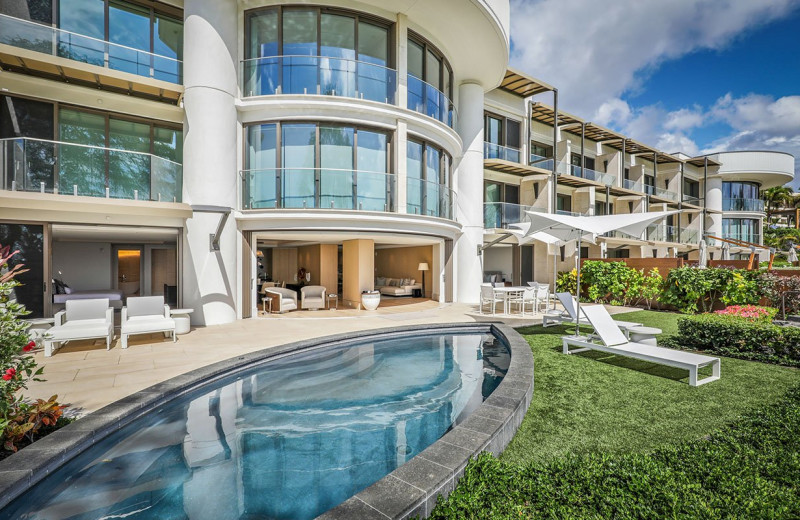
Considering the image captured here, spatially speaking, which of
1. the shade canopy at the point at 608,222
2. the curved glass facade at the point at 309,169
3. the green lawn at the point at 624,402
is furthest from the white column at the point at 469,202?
the green lawn at the point at 624,402

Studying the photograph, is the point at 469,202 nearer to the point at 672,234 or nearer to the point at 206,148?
the point at 206,148

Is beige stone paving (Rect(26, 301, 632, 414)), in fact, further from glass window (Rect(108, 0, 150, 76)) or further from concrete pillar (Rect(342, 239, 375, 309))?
glass window (Rect(108, 0, 150, 76))

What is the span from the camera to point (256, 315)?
11.8 metres

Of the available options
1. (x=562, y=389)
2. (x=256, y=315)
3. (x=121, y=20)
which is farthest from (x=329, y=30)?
(x=562, y=389)

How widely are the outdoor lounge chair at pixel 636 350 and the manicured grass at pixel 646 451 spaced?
24cm

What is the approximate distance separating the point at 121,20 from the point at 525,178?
17.6 metres

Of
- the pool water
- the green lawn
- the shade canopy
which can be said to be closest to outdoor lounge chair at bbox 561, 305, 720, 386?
the green lawn

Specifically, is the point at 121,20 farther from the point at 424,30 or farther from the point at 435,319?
the point at 435,319

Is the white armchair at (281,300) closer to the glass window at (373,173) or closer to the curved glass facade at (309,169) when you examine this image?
the curved glass facade at (309,169)

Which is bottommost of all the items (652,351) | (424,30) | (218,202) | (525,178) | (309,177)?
(652,351)

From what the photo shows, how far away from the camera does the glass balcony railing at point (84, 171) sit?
8.78 meters

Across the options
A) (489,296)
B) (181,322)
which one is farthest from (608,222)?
(181,322)

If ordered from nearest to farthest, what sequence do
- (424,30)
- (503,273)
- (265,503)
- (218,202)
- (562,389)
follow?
(265,503) < (562,389) < (218,202) < (424,30) < (503,273)

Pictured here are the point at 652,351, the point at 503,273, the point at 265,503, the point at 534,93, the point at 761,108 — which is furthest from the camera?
the point at 761,108
